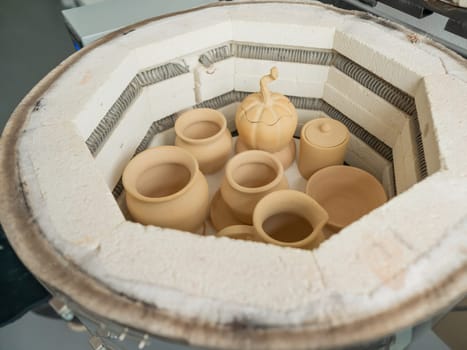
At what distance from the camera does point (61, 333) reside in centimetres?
113

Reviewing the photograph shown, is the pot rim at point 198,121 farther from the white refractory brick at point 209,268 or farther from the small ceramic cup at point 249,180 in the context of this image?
the white refractory brick at point 209,268

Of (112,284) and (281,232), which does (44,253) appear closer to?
(112,284)

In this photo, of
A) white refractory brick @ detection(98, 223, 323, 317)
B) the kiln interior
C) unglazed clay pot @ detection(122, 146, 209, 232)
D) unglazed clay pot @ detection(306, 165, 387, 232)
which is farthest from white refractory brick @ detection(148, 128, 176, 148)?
white refractory brick @ detection(98, 223, 323, 317)

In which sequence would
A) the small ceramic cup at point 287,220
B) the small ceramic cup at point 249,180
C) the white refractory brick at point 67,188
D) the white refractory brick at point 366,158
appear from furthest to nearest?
the white refractory brick at point 366,158, the small ceramic cup at point 249,180, the small ceramic cup at point 287,220, the white refractory brick at point 67,188

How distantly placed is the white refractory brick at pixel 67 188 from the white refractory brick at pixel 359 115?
71cm

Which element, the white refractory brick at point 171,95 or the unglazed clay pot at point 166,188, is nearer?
the unglazed clay pot at point 166,188

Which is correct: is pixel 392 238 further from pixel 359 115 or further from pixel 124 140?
pixel 124 140

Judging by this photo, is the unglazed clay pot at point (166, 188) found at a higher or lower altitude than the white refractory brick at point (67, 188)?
lower

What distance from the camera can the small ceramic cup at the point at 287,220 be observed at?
800 mm

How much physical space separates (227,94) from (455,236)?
2.59ft

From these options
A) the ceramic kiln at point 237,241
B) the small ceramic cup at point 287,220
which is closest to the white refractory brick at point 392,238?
the ceramic kiln at point 237,241

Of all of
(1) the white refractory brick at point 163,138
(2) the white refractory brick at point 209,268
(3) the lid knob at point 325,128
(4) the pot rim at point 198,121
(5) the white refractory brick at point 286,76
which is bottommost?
(1) the white refractory brick at point 163,138

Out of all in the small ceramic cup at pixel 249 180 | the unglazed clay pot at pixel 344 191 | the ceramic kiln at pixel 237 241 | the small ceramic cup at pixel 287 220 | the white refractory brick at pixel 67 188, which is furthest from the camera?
the unglazed clay pot at pixel 344 191

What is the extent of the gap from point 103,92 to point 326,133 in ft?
1.84
